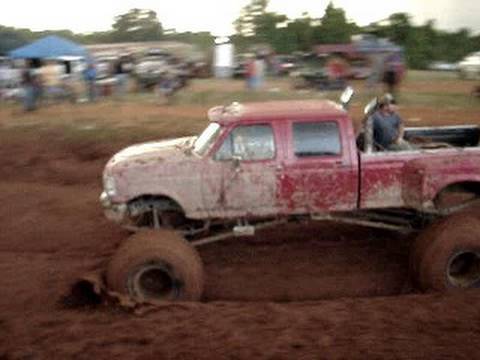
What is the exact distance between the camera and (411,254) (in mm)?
7824

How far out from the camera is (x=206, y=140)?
26.4 feet

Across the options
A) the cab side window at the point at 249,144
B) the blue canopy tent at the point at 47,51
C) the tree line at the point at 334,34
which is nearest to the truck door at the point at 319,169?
the cab side window at the point at 249,144

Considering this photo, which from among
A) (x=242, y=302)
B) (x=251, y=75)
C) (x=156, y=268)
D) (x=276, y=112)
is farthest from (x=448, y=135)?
(x=251, y=75)

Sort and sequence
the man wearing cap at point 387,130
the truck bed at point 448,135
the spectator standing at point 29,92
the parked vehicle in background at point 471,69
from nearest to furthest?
the man wearing cap at point 387,130 → the truck bed at point 448,135 → the spectator standing at point 29,92 → the parked vehicle in background at point 471,69

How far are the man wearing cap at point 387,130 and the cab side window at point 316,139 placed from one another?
1.07m

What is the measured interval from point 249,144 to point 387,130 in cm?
191

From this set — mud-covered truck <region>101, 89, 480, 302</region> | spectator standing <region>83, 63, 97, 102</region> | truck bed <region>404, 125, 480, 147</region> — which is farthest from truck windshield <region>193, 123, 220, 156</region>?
spectator standing <region>83, 63, 97, 102</region>

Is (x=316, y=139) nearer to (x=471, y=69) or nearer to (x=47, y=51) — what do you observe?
(x=47, y=51)

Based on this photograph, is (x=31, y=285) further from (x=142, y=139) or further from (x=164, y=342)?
(x=142, y=139)

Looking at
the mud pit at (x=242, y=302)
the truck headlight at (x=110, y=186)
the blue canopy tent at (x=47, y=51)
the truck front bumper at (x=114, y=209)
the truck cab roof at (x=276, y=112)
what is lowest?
the mud pit at (x=242, y=302)

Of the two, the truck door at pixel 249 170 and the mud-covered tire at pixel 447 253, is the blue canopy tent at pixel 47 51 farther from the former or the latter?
the mud-covered tire at pixel 447 253

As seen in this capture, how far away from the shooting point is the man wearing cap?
8719mm

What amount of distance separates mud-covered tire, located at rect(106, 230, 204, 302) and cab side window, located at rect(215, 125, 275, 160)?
3.74 feet

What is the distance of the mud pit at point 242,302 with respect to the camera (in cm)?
575
